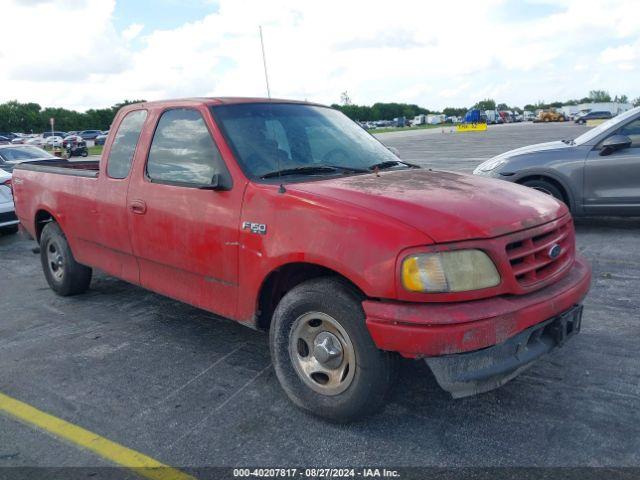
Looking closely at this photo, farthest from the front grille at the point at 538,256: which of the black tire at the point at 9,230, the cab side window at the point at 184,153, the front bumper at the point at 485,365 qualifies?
the black tire at the point at 9,230

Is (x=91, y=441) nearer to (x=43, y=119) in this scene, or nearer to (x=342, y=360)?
(x=342, y=360)

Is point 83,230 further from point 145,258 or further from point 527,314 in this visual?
point 527,314

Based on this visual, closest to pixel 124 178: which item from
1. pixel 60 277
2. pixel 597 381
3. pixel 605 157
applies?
pixel 60 277

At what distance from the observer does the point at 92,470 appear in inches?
114

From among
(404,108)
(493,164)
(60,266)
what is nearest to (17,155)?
(60,266)

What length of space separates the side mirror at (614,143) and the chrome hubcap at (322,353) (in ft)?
18.8

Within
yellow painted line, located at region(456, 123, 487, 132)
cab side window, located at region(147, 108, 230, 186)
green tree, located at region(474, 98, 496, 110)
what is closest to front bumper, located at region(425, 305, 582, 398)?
cab side window, located at region(147, 108, 230, 186)

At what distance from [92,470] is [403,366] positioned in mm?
2001

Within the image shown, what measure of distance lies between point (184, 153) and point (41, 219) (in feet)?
8.99

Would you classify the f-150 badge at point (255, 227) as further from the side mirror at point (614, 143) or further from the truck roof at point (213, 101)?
the side mirror at point (614, 143)

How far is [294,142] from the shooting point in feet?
13.5

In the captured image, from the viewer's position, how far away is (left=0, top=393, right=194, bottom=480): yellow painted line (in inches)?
113

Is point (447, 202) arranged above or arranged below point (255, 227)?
above

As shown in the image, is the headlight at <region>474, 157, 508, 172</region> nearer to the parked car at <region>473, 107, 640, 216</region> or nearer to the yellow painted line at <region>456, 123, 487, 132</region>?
the parked car at <region>473, 107, 640, 216</region>
